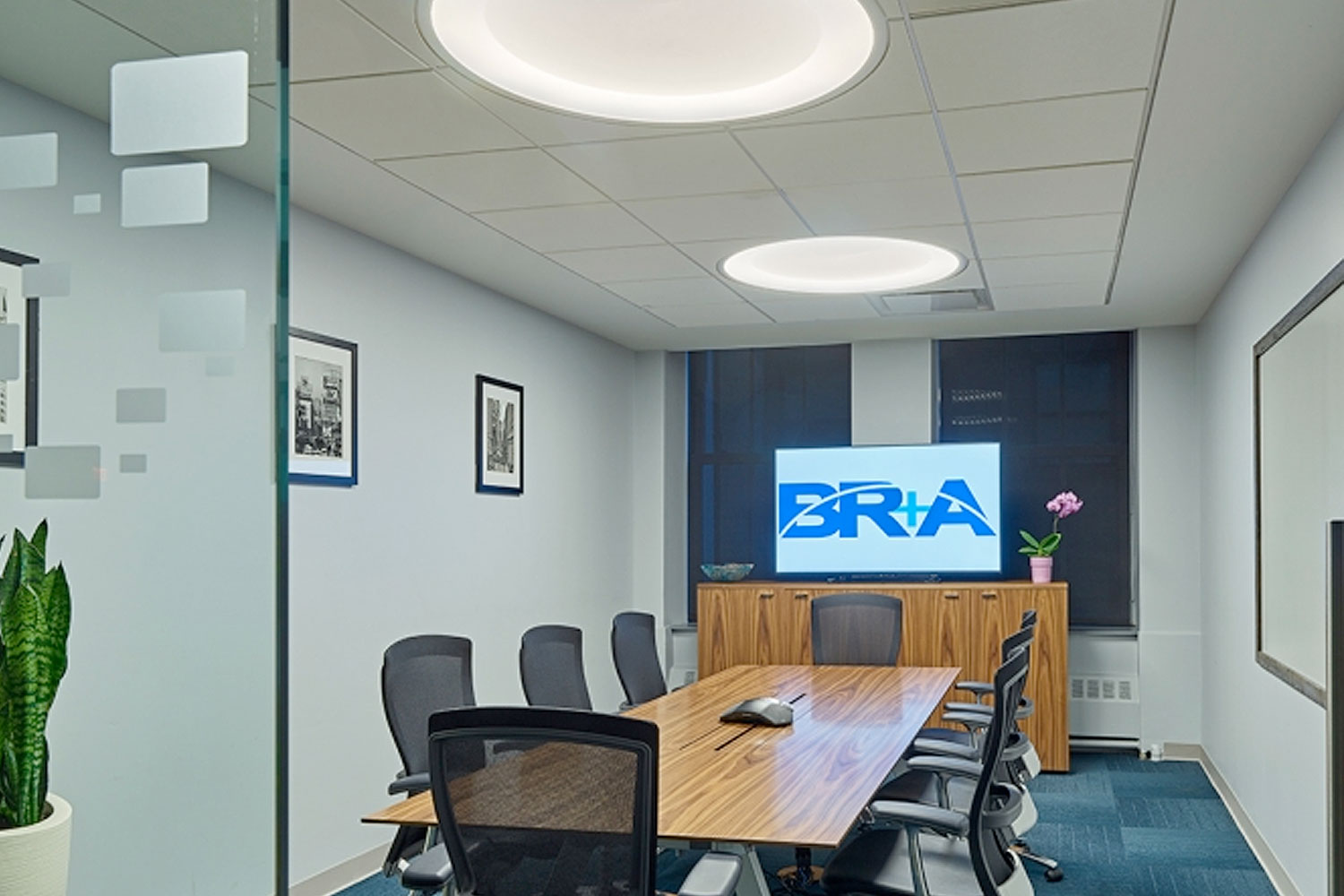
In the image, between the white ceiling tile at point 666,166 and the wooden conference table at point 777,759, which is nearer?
the wooden conference table at point 777,759

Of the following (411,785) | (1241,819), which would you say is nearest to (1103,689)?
(1241,819)

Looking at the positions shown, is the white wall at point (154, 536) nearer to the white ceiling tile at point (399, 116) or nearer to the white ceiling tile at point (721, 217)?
the white ceiling tile at point (399, 116)

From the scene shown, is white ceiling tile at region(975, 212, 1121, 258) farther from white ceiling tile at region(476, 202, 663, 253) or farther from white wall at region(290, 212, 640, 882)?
white wall at region(290, 212, 640, 882)

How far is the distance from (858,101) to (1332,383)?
160 cm

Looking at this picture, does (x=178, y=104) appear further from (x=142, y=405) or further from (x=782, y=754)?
Answer: (x=782, y=754)

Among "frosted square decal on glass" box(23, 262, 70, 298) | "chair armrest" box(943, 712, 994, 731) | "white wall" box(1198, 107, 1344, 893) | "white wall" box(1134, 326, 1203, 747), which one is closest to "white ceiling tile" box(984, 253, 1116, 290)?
"white wall" box(1198, 107, 1344, 893)

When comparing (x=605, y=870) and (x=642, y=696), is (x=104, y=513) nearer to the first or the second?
(x=605, y=870)

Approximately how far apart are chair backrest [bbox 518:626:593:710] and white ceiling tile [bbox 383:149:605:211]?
1.50 m

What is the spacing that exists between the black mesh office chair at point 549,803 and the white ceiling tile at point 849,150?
1962mm

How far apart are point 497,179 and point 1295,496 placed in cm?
284

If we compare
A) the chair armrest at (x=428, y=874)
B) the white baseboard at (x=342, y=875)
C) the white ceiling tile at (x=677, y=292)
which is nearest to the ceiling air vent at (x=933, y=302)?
the white ceiling tile at (x=677, y=292)

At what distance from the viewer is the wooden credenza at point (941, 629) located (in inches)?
282

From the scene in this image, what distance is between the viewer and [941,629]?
24.1 ft

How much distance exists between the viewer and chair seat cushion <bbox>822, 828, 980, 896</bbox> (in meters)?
3.21
